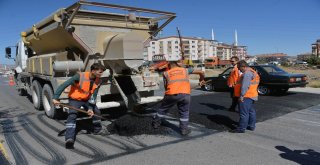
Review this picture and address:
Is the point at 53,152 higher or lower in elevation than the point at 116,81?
lower

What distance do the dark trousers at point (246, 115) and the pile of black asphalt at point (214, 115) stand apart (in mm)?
371

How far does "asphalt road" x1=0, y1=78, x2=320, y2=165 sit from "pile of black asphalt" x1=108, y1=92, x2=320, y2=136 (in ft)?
0.07

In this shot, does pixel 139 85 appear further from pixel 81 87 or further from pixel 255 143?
pixel 255 143

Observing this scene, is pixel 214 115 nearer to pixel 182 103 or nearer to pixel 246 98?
pixel 246 98

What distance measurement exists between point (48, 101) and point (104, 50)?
2.24 m

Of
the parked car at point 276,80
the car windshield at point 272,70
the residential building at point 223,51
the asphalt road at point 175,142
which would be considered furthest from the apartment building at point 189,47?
the asphalt road at point 175,142

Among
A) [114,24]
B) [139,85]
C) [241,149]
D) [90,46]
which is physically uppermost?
[114,24]

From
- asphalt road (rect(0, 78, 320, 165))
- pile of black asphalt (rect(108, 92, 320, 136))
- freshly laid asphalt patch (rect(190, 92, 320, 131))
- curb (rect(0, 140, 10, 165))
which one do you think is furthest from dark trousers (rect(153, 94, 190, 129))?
curb (rect(0, 140, 10, 165))

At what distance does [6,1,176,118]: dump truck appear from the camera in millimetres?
6707

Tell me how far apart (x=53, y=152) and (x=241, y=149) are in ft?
9.95

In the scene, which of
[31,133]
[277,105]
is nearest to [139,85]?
[31,133]

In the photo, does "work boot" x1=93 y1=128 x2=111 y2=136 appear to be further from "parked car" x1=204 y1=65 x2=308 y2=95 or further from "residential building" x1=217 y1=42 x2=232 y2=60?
"residential building" x1=217 y1=42 x2=232 y2=60

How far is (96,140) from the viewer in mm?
5531

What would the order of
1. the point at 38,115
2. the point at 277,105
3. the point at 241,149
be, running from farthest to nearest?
1. the point at 277,105
2. the point at 38,115
3. the point at 241,149
